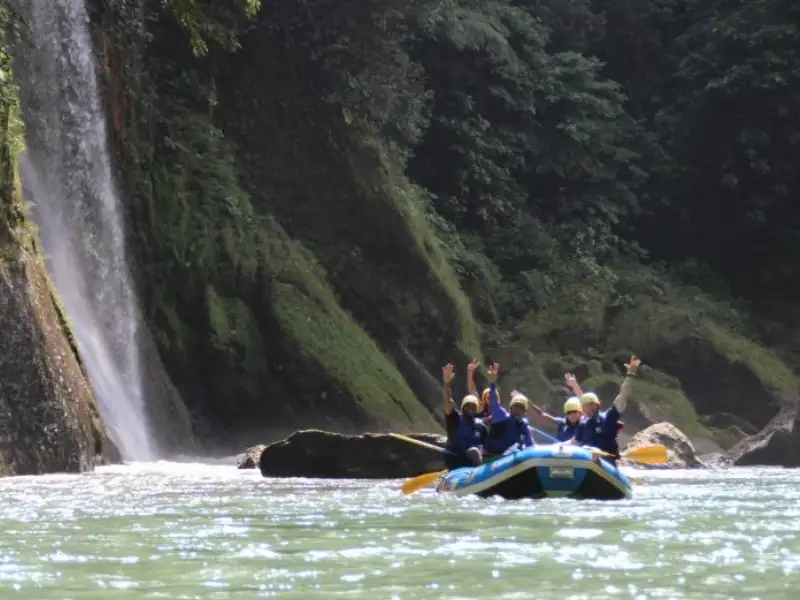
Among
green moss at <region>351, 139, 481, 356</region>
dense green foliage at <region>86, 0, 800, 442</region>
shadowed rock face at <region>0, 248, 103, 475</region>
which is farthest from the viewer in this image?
green moss at <region>351, 139, 481, 356</region>

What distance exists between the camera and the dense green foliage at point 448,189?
81.3ft

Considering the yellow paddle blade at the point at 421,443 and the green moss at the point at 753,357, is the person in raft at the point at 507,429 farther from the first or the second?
the green moss at the point at 753,357

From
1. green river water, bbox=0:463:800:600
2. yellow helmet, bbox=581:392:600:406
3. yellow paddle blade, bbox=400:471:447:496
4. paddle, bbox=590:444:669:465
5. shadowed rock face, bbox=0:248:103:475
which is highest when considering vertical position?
shadowed rock face, bbox=0:248:103:475

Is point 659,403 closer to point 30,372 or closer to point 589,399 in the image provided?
point 589,399

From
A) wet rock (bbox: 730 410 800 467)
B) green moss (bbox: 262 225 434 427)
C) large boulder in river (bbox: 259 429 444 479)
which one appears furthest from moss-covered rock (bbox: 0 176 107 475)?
wet rock (bbox: 730 410 800 467)

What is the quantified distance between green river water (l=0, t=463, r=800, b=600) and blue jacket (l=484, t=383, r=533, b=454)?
1.58m

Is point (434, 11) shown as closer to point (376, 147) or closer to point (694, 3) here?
point (376, 147)

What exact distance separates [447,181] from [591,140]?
14.1 ft

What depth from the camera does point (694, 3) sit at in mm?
36750

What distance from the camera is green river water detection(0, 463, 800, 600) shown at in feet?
19.3

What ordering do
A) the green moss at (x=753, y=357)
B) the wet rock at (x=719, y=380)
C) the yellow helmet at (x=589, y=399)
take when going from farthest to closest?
the green moss at (x=753, y=357)
the wet rock at (x=719, y=380)
the yellow helmet at (x=589, y=399)

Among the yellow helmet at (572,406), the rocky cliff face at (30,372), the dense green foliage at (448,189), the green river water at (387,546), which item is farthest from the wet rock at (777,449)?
the rocky cliff face at (30,372)

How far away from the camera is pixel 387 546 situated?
7.52 m

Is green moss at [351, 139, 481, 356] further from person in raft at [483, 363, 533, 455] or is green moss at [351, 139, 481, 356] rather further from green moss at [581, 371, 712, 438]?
person in raft at [483, 363, 533, 455]
